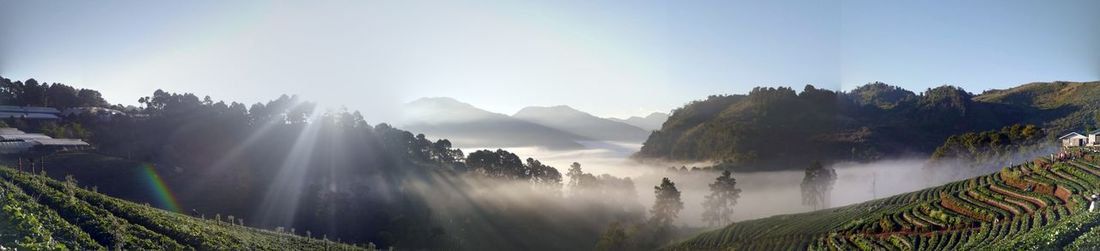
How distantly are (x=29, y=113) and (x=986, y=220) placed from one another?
8189cm

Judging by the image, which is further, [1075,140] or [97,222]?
[1075,140]

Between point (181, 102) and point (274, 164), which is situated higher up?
point (181, 102)

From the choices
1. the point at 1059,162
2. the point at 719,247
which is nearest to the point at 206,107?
the point at 719,247

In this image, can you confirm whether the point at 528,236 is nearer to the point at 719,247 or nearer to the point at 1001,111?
the point at 719,247

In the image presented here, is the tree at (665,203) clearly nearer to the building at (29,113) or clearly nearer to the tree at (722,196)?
the tree at (722,196)

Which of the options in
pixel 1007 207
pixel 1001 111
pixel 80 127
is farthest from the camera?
pixel 1001 111

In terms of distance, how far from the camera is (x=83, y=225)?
65.9 ft

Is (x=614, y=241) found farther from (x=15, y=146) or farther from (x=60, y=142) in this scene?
(x=60, y=142)

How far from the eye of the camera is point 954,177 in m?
70.0

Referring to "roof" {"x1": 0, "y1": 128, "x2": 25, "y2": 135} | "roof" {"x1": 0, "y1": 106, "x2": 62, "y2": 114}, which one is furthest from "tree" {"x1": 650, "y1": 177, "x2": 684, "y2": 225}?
"roof" {"x1": 0, "y1": 106, "x2": 62, "y2": 114}

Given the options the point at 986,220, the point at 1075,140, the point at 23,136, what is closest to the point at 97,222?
the point at 986,220

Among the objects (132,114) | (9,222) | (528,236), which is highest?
(132,114)

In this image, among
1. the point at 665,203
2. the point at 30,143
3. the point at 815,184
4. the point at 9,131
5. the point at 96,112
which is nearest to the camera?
the point at 30,143

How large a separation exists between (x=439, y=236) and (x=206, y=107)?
3833cm
